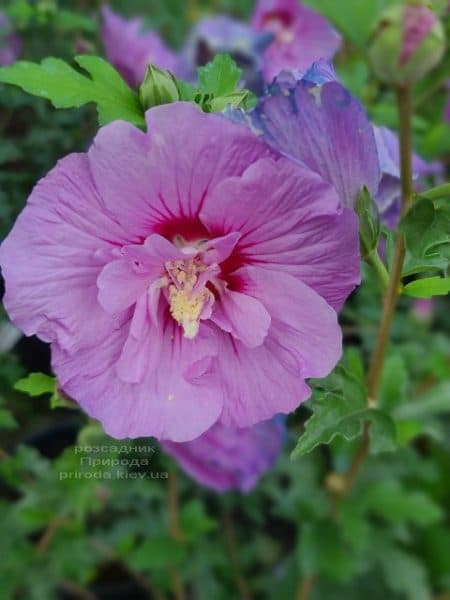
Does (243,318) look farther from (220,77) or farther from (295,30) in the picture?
(295,30)

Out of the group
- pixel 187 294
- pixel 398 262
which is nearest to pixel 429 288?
pixel 398 262

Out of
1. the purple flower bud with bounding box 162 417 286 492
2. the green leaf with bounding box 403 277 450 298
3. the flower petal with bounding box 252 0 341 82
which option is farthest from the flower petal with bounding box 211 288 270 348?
the flower petal with bounding box 252 0 341 82

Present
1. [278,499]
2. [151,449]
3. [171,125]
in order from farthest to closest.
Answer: [278,499]
[151,449]
[171,125]

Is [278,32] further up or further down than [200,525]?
further up

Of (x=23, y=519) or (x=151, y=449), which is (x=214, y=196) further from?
(x=23, y=519)

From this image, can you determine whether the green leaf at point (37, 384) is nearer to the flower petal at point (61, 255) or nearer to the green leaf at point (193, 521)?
the flower petal at point (61, 255)

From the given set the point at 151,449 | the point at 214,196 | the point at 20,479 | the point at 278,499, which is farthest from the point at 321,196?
the point at 278,499
